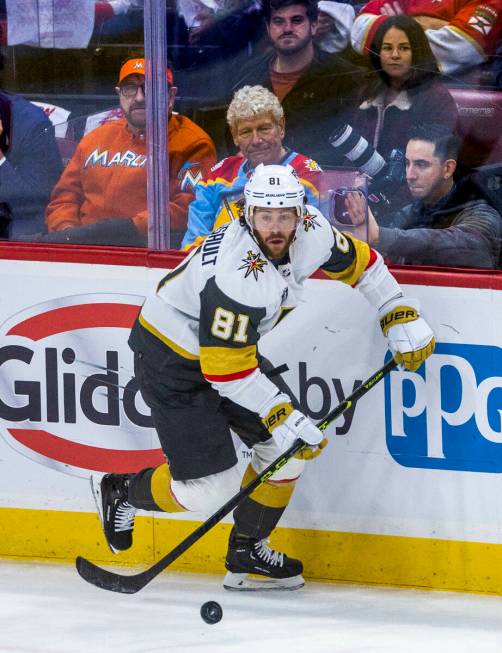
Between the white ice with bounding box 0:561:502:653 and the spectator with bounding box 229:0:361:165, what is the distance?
1244 mm

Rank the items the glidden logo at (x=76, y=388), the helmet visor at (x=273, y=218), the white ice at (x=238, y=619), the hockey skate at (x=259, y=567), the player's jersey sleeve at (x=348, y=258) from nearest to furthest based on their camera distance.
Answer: the helmet visor at (x=273, y=218) < the white ice at (x=238, y=619) < the player's jersey sleeve at (x=348, y=258) < the hockey skate at (x=259, y=567) < the glidden logo at (x=76, y=388)

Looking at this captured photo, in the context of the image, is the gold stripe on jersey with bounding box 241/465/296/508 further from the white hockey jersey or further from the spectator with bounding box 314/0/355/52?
the spectator with bounding box 314/0/355/52

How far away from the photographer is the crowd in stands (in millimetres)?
3652

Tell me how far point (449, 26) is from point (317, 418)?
115 centimetres

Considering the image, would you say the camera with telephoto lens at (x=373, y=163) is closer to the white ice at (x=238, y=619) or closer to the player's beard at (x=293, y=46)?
the player's beard at (x=293, y=46)

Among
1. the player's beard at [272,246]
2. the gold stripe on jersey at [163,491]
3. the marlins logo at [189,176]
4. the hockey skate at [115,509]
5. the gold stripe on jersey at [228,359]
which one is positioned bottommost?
the hockey skate at [115,509]

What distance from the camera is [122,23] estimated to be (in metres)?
3.90

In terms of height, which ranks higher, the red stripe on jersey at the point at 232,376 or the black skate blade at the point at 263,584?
the red stripe on jersey at the point at 232,376

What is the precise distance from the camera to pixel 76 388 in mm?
4086

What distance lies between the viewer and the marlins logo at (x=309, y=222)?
358 centimetres

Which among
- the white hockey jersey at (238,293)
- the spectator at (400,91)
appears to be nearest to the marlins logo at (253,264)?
the white hockey jersey at (238,293)

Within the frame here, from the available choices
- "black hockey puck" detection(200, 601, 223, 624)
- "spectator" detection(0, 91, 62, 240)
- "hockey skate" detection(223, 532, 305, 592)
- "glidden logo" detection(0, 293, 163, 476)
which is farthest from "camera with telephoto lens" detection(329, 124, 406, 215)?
"black hockey puck" detection(200, 601, 223, 624)

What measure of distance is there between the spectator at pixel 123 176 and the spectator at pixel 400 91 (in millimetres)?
485

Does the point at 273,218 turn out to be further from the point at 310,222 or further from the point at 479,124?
the point at 479,124
